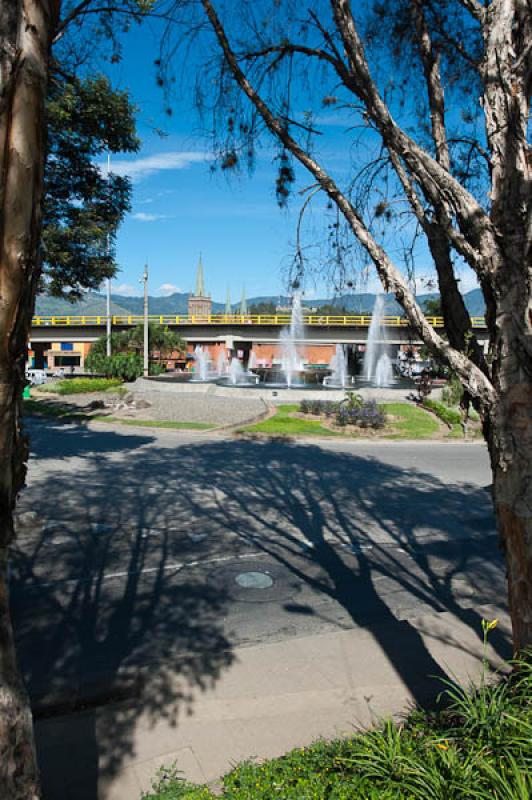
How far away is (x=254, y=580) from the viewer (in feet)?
22.6

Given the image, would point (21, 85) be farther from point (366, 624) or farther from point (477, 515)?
Result: point (477, 515)

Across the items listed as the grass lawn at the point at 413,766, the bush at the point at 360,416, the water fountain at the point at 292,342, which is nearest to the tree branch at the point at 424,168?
the grass lawn at the point at 413,766

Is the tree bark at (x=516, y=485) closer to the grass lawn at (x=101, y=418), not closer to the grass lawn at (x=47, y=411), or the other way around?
the grass lawn at (x=101, y=418)

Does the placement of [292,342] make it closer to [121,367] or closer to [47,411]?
[121,367]

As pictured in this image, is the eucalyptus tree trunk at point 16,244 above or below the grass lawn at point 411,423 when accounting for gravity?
above

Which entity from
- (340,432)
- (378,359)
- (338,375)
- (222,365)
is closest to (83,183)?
(340,432)

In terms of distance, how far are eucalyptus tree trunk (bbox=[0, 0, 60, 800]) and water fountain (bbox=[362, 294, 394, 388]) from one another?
33.8 m

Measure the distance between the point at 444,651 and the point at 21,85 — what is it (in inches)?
196

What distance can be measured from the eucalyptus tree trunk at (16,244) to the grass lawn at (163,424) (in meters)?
17.6

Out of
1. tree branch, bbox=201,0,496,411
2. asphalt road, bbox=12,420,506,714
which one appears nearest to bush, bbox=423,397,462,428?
asphalt road, bbox=12,420,506,714

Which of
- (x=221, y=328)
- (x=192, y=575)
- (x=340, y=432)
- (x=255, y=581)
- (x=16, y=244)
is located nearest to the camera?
(x=16, y=244)

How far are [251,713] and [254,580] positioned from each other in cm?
273

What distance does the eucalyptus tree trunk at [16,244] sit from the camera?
6.73 feet

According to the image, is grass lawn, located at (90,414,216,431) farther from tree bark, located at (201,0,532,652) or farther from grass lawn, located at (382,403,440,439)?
tree bark, located at (201,0,532,652)
